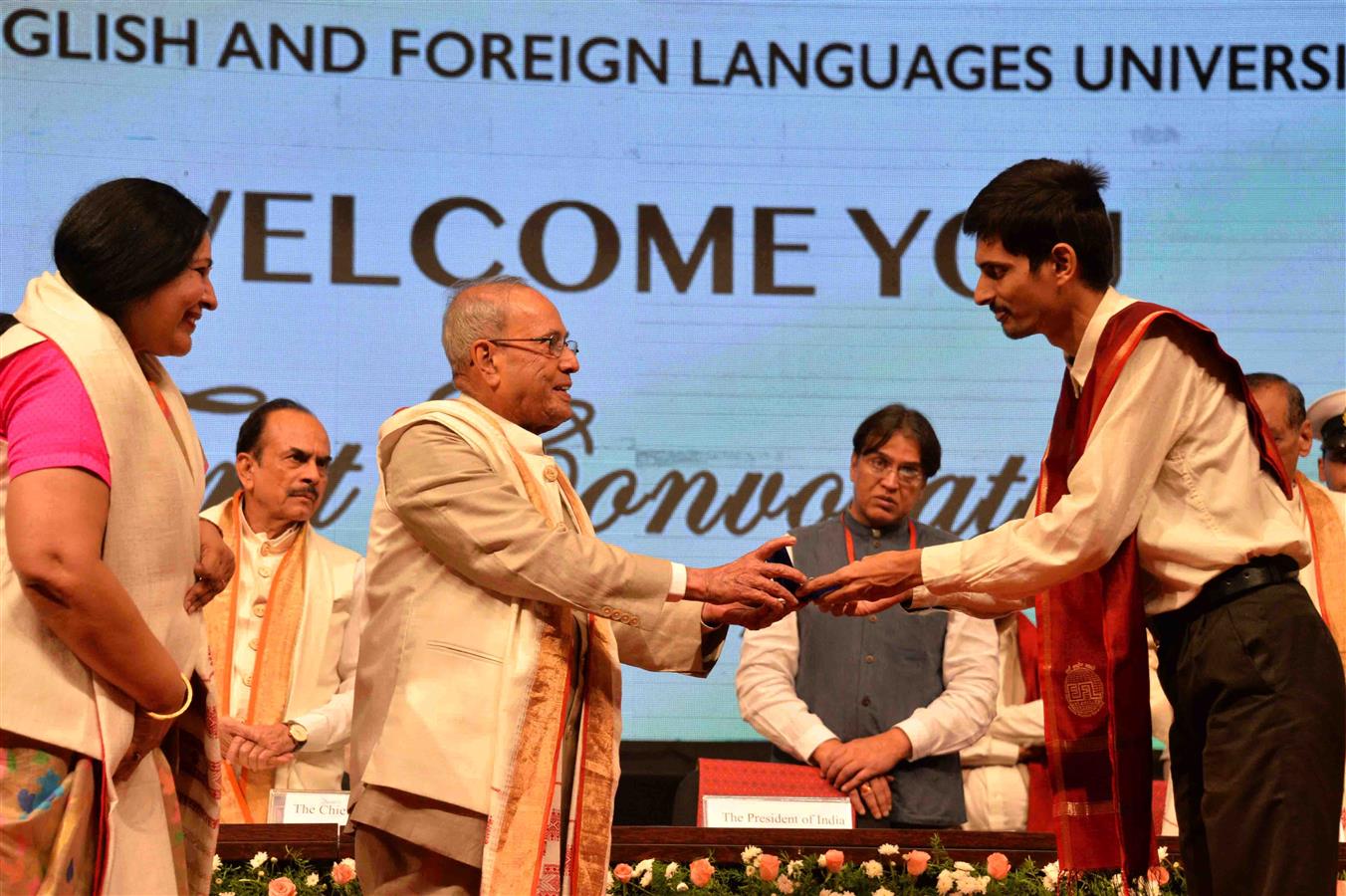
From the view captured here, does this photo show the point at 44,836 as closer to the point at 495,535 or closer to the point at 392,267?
the point at 495,535

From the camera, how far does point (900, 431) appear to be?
433cm

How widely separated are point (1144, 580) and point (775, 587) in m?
0.65

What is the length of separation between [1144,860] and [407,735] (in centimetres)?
130

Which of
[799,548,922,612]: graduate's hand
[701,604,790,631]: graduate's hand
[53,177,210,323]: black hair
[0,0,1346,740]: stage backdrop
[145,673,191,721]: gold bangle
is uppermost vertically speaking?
[0,0,1346,740]: stage backdrop

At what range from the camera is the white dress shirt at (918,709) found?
4012mm

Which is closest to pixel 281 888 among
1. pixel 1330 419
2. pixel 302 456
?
pixel 302 456

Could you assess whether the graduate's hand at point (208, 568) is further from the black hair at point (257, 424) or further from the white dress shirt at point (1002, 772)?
the white dress shirt at point (1002, 772)

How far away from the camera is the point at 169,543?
2279 mm

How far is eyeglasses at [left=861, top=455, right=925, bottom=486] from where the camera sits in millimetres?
4316

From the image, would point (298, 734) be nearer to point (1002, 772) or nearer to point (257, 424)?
point (257, 424)

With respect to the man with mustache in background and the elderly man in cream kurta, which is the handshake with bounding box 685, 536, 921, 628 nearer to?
the elderly man in cream kurta

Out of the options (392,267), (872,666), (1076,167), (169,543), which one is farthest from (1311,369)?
(169,543)

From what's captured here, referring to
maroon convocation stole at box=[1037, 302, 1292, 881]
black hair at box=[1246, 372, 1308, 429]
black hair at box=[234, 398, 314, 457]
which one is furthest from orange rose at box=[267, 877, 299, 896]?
black hair at box=[1246, 372, 1308, 429]

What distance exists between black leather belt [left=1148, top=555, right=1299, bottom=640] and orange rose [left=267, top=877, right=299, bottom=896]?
1.74 m
